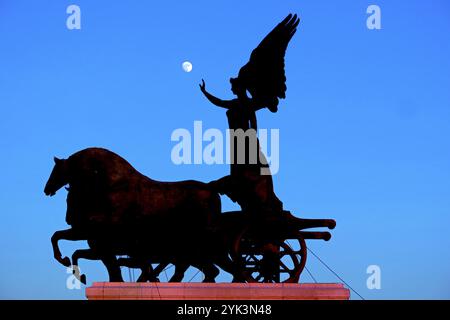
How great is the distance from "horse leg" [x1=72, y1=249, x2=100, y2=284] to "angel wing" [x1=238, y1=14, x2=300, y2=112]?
4.70 m

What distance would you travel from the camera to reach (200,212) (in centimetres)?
2317

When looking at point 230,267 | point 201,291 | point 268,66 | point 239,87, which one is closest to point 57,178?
point 201,291

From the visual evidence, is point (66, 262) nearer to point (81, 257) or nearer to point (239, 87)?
point (81, 257)

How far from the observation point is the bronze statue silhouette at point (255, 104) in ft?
76.9

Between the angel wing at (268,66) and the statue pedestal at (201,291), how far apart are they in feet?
13.6

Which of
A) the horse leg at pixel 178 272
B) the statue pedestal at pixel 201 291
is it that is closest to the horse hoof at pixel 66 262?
the statue pedestal at pixel 201 291

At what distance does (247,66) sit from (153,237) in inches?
166

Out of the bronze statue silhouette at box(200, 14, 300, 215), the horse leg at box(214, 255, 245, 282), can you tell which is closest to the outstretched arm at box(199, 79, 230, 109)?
the bronze statue silhouette at box(200, 14, 300, 215)

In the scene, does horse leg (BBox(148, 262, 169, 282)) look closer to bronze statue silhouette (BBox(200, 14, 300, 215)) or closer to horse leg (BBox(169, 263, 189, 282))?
horse leg (BBox(169, 263, 189, 282))

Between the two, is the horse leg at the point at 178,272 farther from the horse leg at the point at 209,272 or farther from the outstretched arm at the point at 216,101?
the outstretched arm at the point at 216,101
